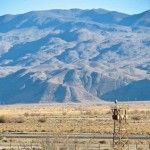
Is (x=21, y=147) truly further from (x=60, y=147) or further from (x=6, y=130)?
(x=6, y=130)

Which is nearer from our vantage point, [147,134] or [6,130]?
[147,134]

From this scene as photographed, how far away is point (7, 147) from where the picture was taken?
Answer: 165ft

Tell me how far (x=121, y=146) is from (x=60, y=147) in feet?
16.1

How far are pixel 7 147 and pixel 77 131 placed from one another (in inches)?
809

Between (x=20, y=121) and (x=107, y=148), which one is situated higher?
(x=107, y=148)

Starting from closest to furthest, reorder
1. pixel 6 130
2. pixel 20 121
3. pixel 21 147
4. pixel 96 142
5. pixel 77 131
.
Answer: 1. pixel 21 147
2. pixel 96 142
3. pixel 77 131
4. pixel 6 130
5. pixel 20 121

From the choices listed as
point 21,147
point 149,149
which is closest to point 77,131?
point 21,147

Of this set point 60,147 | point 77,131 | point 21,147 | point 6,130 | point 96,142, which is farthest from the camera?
point 6,130

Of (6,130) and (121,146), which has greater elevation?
(121,146)

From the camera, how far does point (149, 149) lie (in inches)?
1806

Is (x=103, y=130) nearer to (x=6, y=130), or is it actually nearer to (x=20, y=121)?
(x=6, y=130)

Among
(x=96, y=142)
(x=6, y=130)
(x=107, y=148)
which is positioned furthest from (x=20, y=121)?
(x=107, y=148)

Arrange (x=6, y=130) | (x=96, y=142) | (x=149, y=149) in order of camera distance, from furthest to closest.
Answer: (x=6, y=130)
(x=96, y=142)
(x=149, y=149)

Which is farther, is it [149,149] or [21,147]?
[21,147]
